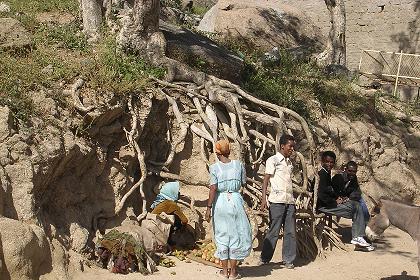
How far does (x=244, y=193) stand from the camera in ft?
28.8

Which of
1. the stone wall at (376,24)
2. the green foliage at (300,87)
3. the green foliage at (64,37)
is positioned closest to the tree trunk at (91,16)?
the green foliage at (64,37)

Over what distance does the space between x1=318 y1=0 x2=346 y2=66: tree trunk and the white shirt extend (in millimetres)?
6871

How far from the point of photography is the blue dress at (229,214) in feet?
22.5

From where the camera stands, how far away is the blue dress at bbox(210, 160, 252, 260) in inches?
269

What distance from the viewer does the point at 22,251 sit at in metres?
5.97

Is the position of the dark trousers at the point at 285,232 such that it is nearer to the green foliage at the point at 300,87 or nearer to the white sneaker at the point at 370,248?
the white sneaker at the point at 370,248

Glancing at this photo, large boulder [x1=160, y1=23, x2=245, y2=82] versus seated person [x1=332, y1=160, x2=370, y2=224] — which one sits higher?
large boulder [x1=160, y1=23, x2=245, y2=82]

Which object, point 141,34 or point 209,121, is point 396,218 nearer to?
point 209,121

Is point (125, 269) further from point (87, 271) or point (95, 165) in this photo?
point (95, 165)

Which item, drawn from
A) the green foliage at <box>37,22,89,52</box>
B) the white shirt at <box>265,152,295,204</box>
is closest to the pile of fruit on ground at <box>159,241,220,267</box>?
the white shirt at <box>265,152,295,204</box>

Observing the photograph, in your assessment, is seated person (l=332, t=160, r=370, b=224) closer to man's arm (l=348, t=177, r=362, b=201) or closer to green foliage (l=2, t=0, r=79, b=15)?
man's arm (l=348, t=177, r=362, b=201)

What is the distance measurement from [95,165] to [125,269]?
5.50 feet

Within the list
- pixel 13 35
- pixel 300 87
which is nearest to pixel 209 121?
pixel 13 35

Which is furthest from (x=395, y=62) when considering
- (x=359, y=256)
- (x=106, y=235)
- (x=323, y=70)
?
(x=106, y=235)
